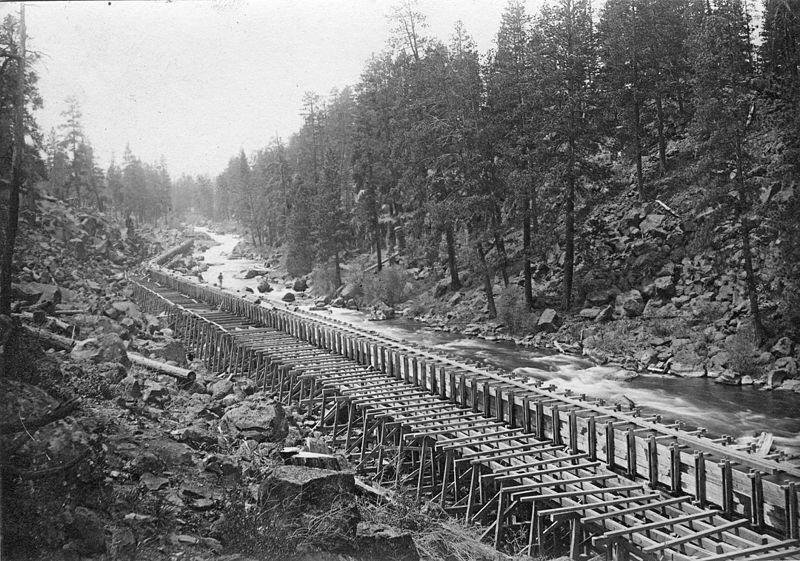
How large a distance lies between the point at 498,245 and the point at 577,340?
8.87 metres

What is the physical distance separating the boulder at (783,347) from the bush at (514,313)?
10.7 meters

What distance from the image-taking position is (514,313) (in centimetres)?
2942

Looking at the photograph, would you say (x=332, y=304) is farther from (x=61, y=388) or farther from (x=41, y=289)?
(x=61, y=388)

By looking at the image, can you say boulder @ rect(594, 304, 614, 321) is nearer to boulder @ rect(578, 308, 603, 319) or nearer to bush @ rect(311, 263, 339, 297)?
boulder @ rect(578, 308, 603, 319)

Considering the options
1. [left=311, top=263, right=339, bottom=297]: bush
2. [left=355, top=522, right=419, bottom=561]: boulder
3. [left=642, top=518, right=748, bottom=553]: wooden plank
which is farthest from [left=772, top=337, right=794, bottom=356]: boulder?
[left=311, top=263, right=339, bottom=297]: bush

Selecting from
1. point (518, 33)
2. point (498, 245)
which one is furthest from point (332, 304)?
point (518, 33)

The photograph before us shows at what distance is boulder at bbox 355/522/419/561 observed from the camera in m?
7.17

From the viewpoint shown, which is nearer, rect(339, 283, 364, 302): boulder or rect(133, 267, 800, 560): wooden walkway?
rect(133, 267, 800, 560): wooden walkway

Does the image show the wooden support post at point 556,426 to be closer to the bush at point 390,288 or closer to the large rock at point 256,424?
the large rock at point 256,424

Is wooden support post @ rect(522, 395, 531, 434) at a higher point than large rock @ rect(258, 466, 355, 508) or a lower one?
lower

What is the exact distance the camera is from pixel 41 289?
1888 centimetres

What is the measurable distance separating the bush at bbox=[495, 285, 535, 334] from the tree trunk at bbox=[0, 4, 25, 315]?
21.9 meters

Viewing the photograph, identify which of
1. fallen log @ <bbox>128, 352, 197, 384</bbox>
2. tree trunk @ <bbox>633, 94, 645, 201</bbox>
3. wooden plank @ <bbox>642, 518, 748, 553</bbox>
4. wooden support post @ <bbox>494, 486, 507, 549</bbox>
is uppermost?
tree trunk @ <bbox>633, 94, 645, 201</bbox>

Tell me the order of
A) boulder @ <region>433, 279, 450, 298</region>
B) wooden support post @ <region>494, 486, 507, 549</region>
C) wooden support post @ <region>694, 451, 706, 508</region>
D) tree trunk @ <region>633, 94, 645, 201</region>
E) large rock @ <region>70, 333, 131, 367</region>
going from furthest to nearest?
boulder @ <region>433, 279, 450, 298</region>, tree trunk @ <region>633, 94, 645, 201</region>, large rock @ <region>70, 333, 131, 367</region>, wooden support post @ <region>494, 486, 507, 549</region>, wooden support post @ <region>694, 451, 706, 508</region>
